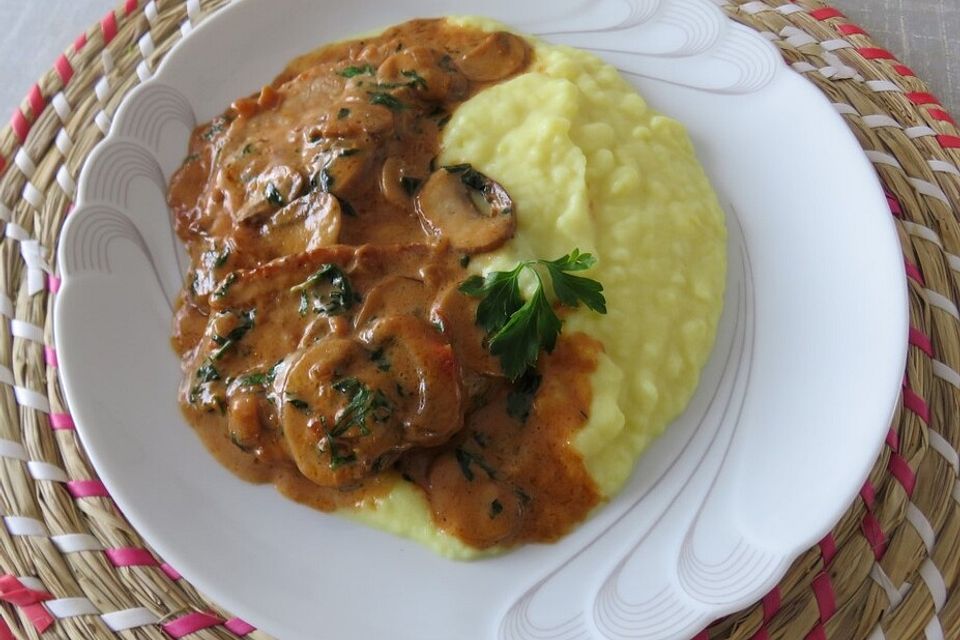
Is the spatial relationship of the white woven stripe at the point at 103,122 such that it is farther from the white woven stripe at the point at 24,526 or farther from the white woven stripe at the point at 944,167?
the white woven stripe at the point at 944,167

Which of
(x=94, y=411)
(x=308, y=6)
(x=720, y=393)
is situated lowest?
(x=720, y=393)

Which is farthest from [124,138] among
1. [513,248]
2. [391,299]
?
[513,248]

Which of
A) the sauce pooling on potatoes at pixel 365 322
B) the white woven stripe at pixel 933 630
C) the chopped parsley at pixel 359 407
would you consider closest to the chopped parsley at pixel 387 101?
the sauce pooling on potatoes at pixel 365 322

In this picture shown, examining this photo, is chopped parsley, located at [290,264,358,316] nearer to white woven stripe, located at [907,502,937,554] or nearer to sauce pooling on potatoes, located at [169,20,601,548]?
sauce pooling on potatoes, located at [169,20,601,548]

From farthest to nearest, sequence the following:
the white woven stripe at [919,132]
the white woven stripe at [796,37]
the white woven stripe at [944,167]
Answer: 1. the white woven stripe at [796,37]
2. the white woven stripe at [919,132]
3. the white woven stripe at [944,167]

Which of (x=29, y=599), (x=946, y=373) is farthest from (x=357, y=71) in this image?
(x=946, y=373)

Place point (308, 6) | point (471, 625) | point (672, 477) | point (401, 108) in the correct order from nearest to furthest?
point (471, 625) → point (672, 477) → point (401, 108) → point (308, 6)

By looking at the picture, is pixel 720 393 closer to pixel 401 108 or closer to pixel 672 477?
pixel 672 477
